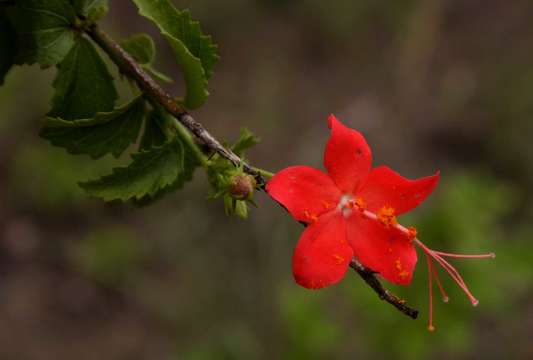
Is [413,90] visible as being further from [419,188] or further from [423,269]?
[419,188]

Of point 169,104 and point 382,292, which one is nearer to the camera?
point 382,292

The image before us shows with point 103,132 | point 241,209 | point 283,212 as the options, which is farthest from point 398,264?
point 283,212

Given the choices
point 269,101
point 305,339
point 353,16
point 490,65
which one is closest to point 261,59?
point 269,101

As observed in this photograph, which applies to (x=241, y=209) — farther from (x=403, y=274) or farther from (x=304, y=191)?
(x=403, y=274)

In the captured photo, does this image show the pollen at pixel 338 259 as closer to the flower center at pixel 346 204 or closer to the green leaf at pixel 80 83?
the flower center at pixel 346 204

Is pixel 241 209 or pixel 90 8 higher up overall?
pixel 90 8

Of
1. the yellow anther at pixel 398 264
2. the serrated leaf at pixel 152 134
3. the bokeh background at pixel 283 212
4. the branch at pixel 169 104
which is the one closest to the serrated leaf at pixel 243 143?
the branch at pixel 169 104

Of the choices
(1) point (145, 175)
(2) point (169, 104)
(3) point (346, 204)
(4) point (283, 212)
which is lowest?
(1) point (145, 175)

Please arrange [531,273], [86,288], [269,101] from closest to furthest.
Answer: [531,273] → [86,288] → [269,101]
